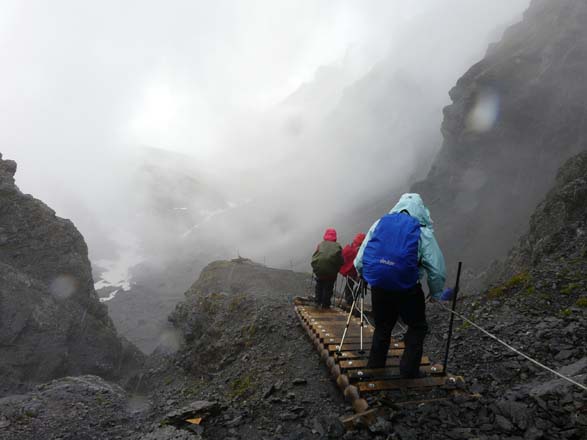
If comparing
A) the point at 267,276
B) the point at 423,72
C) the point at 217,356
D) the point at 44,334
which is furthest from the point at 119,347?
the point at 423,72

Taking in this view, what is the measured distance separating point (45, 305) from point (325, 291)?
1503 inches

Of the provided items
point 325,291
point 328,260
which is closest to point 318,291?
point 325,291

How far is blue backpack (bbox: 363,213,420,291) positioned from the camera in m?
5.90

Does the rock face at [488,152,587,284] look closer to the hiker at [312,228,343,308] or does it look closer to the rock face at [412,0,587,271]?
the hiker at [312,228,343,308]

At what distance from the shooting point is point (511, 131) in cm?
6975

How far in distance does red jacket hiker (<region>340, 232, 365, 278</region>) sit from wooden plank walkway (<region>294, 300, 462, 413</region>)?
373 cm

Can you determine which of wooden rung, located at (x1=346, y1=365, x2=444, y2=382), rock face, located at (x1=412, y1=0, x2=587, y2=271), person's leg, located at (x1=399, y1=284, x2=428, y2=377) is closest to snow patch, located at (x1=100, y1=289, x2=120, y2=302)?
rock face, located at (x1=412, y1=0, x2=587, y2=271)

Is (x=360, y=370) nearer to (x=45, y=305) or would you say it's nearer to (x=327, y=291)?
(x=327, y=291)

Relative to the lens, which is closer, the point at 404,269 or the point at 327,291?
the point at 404,269

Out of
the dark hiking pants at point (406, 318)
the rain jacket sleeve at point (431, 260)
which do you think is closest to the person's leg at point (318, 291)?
the dark hiking pants at point (406, 318)

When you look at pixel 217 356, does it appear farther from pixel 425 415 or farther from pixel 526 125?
pixel 526 125

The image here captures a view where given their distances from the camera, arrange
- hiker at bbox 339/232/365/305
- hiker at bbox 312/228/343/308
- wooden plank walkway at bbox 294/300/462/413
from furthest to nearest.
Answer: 1. hiker at bbox 339/232/365/305
2. hiker at bbox 312/228/343/308
3. wooden plank walkway at bbox 294/300/462/413

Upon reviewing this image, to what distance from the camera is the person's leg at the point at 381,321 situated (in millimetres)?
6422

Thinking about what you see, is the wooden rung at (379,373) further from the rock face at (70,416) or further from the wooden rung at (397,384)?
the rock face at (70,416)
